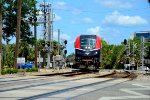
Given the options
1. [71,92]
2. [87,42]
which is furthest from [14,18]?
[71,92]

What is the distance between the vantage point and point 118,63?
132 meters

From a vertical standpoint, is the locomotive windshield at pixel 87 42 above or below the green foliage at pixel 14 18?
below

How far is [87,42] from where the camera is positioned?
52.5 metres

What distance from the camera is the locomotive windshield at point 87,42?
172 feet

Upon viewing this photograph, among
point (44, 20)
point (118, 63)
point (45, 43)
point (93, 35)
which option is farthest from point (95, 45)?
point (118, 63)

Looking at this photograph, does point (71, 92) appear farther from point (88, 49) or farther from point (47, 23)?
point (47, 23)

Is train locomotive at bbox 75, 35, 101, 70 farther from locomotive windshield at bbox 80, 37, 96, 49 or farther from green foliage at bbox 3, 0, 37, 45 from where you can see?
green foliage at bbox 3, 0, 37, 45

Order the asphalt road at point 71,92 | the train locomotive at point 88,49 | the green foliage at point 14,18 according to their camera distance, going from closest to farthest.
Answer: the asphalt road at point 71,92
the train locomotive at point 88,49
the green foliage at point 14,18

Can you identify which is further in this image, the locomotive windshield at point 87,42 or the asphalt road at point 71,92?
the locomotive windshield at point 87,42

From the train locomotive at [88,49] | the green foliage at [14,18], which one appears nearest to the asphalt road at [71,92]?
the train locomotive at [88,49]

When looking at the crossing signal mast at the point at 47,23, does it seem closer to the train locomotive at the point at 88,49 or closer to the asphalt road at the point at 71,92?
the train locomotive at the point at 88,49

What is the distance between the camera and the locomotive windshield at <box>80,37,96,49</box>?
5253 centimetres

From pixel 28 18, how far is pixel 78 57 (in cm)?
1056

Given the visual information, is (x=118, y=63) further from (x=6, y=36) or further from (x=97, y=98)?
(x=97, y=98)
